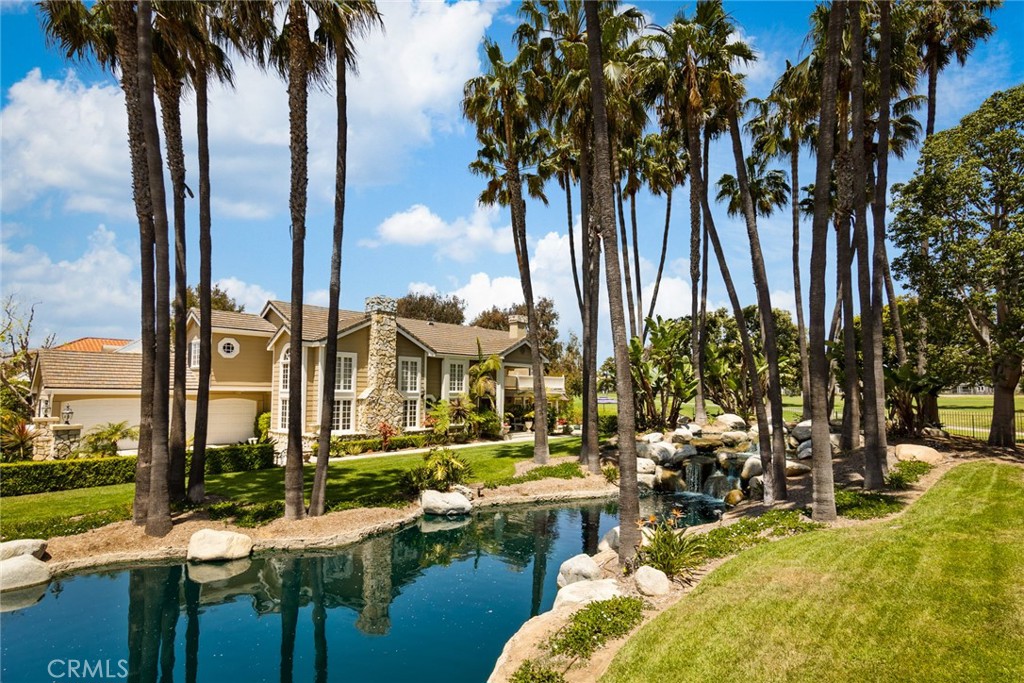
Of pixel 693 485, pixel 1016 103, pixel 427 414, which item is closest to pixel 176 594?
pixel 693 485

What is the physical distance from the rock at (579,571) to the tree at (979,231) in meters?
15.2

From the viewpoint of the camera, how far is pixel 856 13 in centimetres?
1288

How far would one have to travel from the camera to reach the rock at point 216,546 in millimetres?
12570

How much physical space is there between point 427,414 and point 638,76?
68.8 ft

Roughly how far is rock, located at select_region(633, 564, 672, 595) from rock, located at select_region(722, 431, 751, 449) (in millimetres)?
18194

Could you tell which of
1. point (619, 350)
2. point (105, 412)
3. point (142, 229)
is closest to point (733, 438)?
point (619, 350)

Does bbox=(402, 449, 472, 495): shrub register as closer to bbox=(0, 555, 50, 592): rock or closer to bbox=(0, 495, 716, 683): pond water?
bbox=(0, 495, 716, 683): pond water

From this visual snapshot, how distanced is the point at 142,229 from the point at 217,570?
28.8ft

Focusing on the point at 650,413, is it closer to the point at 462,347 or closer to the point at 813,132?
the point at 462,347

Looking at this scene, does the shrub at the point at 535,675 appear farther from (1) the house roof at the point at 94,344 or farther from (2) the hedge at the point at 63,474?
(1) the house roof at the point at 94,344

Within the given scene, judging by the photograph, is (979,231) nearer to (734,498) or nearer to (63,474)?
(734,498)

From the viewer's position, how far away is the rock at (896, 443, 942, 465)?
55.5 ft

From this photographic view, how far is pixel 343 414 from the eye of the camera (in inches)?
1080

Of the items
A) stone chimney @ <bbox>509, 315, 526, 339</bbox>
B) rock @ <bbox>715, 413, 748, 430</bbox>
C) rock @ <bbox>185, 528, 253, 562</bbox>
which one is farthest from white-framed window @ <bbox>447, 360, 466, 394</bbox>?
rock @ <bbox>185, 528, 253, 562</bbox>
